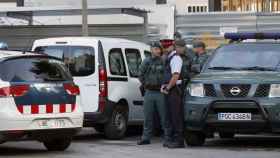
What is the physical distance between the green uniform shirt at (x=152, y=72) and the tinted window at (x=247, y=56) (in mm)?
965

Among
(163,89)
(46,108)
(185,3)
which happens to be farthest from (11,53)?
(185,3)

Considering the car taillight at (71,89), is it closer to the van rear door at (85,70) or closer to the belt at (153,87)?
the belt at (153,87)

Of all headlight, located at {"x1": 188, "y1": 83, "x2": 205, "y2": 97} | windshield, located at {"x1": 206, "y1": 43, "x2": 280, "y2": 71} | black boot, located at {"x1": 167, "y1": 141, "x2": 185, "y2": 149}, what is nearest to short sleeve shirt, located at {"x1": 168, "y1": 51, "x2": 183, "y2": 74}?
headlight, located at {"x1": 188, "y1": 83, "x2": 205, "y2": 97}

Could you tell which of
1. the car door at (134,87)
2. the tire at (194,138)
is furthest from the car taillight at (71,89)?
the car door at (134,87)

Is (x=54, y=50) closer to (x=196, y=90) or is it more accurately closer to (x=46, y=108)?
(x=46, y=108)

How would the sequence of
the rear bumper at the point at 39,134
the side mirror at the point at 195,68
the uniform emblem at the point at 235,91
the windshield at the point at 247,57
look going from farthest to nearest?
1. the side mirror at the point at 195,68
2. the windshield at the point at 247,57
3. the uniform emblem at the point at 235,91
4. the rear bumper at the point at 39,134

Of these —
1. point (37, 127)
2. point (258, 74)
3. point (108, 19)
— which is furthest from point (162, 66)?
point (108, 19)

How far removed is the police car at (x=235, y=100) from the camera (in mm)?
13320

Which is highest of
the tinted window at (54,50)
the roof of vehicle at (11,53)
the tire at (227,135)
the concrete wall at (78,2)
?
the concrete wall at (78,2)

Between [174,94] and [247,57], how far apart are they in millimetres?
1491

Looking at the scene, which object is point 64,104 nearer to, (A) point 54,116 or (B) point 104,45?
(A) point 54,116

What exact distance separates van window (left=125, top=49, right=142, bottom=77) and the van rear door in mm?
1114

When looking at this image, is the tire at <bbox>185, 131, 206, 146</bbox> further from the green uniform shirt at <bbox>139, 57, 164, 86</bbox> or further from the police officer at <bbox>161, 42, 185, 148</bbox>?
the green uniform shirt at <bbox>139, 57, 164, 86</bbox>

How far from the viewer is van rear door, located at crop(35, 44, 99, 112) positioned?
49.7 feet
